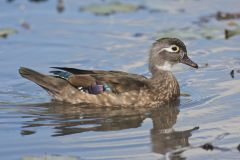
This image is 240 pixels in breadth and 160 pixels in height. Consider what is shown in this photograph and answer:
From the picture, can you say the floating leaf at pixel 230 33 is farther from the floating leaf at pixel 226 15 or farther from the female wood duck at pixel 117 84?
the female wood duck at pixel 117 84

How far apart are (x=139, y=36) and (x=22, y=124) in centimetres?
534

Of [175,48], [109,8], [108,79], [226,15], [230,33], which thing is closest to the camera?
[108,79]

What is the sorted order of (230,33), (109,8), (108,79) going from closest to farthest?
(108,79), (230,33), (109,8)

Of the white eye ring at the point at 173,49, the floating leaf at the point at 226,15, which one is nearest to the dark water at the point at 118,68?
the floating leaf at the point at 226,15

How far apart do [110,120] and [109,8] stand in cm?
640

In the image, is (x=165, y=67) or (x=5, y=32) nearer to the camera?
(x=165, y=67)

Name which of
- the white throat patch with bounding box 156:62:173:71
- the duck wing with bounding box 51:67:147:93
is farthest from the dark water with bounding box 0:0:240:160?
the white throat patch with bounding box 156:62:173:71

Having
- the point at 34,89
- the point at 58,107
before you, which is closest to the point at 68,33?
the point at 34,89

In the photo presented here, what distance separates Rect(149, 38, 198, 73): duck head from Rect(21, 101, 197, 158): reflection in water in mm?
787

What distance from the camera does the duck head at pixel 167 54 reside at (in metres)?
13.7

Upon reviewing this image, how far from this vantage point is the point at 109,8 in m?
18.3

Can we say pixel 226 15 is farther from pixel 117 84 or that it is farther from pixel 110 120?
pixel 110 120

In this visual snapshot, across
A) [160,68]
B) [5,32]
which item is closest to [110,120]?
[160,68]

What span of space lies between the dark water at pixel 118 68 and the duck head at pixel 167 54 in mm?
500
